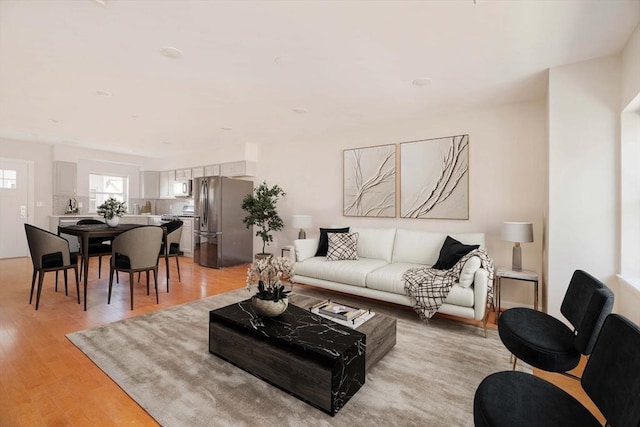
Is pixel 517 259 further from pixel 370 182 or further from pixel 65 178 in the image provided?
pixel 65 178

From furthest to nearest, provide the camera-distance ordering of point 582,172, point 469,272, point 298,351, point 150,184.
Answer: point 150,184, point 469,272, point 582,172, point 298,351

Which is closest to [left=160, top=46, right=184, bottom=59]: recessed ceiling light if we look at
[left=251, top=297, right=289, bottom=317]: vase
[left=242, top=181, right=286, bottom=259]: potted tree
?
[left=251, top=297, right=289, bottom=317]: vase

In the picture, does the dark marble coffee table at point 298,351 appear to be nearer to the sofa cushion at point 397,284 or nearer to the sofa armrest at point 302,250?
the sofa cushion at point 397,284

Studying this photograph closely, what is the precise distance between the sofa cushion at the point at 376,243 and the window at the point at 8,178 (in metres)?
7.45

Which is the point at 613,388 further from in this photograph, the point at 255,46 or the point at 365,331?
the point at 255,46

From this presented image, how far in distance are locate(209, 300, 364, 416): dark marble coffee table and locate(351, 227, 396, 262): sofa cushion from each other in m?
2.02

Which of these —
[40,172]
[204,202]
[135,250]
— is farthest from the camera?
[40,172]

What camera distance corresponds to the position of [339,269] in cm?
375

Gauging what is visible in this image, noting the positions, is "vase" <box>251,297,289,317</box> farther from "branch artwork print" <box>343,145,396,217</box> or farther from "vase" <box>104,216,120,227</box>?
"vase" <box>104,216,120,227</box>

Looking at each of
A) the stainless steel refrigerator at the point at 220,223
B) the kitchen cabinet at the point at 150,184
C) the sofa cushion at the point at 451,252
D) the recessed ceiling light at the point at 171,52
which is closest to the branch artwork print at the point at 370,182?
the sofa cushion at the point at 451,252

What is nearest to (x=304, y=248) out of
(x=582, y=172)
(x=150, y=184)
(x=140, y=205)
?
(x=582, y=172)

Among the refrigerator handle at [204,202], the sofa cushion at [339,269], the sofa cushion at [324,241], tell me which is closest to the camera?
the sofa cushion at [339,269]

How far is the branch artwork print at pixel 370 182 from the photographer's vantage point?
4543 millimetres

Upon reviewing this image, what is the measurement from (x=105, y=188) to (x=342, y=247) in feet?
23.4
